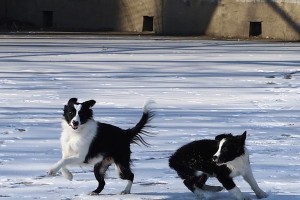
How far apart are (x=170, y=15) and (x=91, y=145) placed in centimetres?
2055

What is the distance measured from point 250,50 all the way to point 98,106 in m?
9.62

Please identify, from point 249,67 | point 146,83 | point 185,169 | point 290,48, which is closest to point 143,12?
point 290,48

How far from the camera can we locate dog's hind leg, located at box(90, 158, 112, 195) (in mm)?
6520

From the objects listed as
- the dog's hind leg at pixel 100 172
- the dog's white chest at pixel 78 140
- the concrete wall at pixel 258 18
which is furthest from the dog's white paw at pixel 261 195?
the concrete wall at pixel 258 18

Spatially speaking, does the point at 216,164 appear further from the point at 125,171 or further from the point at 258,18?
the point at 258,18

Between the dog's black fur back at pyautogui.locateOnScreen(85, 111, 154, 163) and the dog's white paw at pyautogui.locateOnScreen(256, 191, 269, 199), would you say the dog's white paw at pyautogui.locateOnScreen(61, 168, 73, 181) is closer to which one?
the dog's black fur back at pyautogui.locateOnScreen(85, 111, 154, 163)

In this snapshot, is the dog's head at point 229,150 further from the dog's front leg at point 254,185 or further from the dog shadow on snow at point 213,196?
the dog shadow on snow at point 213,196

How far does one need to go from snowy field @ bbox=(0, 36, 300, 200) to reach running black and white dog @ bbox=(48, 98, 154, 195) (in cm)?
18

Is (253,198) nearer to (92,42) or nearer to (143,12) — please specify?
(92,42)

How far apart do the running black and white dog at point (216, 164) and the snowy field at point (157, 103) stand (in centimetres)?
16

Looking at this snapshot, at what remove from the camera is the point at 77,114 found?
255 inches

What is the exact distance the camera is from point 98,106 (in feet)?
36.2

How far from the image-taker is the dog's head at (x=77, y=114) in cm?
643

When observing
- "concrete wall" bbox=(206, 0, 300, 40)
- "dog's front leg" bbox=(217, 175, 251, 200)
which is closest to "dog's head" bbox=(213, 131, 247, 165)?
"dog's front leg" bbox=(217, 175, 251, 200)
